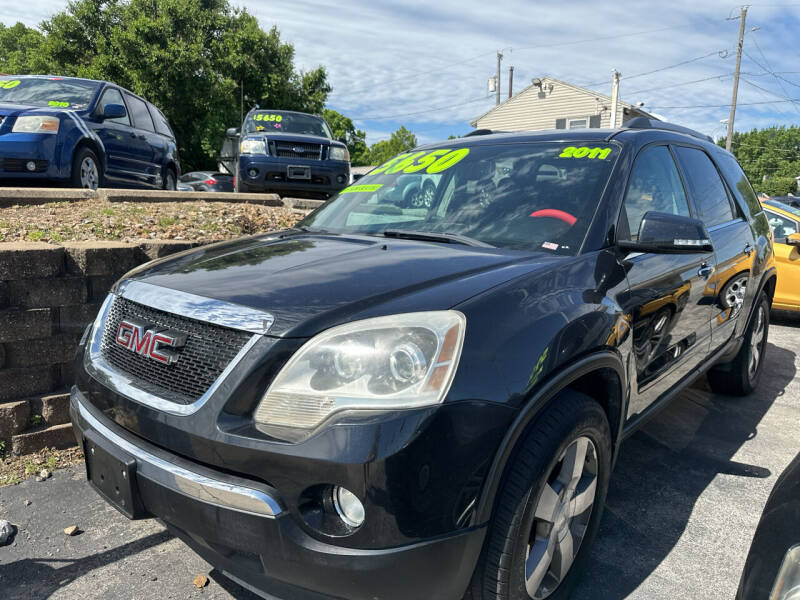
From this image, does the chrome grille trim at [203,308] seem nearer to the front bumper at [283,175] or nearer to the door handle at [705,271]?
the door handle at [705,271]

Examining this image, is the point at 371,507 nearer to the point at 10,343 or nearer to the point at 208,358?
the point at 208,358

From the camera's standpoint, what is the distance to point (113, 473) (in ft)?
6.44

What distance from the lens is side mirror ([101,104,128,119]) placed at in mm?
6863

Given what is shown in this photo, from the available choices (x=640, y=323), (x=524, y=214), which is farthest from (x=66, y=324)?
(x=640, y=323)

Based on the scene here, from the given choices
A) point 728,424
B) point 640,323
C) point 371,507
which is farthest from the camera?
point 728,424

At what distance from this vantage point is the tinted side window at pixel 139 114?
808 centimetres

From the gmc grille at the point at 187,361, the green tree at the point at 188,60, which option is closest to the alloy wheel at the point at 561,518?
the gmc grille at the point at 187,361

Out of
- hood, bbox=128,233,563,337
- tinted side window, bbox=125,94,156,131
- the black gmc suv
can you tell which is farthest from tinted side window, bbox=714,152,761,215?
tinted side window, bbox=125,94,156,131

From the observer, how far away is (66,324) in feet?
11.0

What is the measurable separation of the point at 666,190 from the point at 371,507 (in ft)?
7.83

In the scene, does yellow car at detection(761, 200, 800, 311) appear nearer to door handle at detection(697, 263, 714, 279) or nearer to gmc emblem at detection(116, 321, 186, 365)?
door handle at detection(697, 263, 714, 279)

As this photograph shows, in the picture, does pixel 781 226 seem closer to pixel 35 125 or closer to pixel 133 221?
pixel 133 221

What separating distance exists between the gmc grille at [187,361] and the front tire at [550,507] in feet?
2.92

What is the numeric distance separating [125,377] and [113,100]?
6543mm
